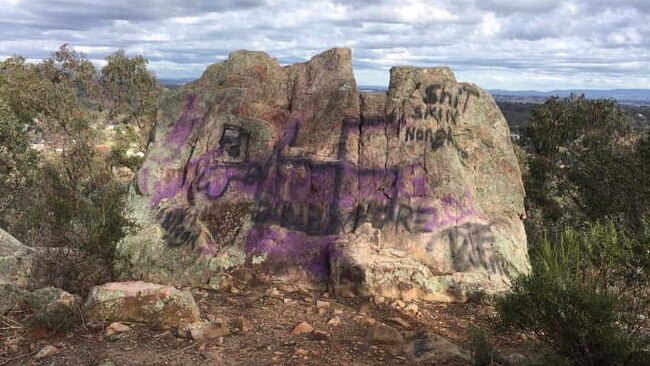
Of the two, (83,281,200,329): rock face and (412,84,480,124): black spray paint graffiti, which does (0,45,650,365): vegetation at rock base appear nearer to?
(83,281,200,329): rock face

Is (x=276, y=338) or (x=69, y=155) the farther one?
(x=69, y=155)

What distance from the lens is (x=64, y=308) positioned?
6.64 metres

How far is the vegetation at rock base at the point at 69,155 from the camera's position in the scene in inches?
328

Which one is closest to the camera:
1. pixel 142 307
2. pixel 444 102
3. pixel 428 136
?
pixel 142 307

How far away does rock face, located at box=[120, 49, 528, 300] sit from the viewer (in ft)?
28.7

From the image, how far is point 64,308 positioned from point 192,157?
13.0ft

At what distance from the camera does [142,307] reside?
679 cm

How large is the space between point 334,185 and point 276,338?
341 cm

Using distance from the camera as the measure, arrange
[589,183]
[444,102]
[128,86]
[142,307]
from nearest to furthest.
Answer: [142,307], [444,102], [589,183], [128,86]

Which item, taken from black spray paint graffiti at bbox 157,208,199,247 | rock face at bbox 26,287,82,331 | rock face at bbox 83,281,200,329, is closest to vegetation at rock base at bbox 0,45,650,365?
black spray paint graffiti at bbox 157,208,199,247

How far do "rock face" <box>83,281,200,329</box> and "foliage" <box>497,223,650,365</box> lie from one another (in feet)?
11.8

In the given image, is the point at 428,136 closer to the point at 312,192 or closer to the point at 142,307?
the point at 312,192

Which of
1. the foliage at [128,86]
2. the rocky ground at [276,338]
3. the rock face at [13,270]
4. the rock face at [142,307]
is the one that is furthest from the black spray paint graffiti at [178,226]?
the foliage at [128,86]

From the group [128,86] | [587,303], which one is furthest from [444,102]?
[128,86]
